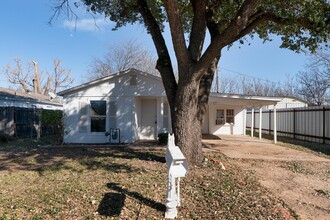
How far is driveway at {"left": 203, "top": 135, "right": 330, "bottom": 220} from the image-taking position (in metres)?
5.79

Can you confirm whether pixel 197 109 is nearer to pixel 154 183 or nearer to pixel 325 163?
pixel 154 183

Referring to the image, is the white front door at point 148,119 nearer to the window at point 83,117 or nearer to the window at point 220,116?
the window at point 83,117

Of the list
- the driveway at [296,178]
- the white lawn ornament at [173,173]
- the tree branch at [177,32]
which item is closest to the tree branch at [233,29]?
the tree branch at [177,32]

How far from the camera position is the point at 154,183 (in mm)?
6469

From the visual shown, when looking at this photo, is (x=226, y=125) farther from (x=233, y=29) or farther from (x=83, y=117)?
(x=233, y=29)

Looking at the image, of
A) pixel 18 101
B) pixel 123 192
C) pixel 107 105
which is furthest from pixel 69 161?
pixel 18 101

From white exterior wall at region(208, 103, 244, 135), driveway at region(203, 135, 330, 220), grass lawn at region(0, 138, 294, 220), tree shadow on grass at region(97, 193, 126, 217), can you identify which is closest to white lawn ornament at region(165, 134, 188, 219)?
grass lawn at region(0, 138, 294, 220)

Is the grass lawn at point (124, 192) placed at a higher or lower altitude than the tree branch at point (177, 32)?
lower

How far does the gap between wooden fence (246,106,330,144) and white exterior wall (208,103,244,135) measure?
2843 mm

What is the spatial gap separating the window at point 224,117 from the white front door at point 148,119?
22.6 feet

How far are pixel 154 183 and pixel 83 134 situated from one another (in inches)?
355

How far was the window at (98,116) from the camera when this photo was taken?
14.7 m

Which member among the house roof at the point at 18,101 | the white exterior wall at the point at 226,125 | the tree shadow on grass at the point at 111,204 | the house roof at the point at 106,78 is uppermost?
the house roof at the point at 106,78

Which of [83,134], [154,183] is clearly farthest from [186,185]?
[83,134]
